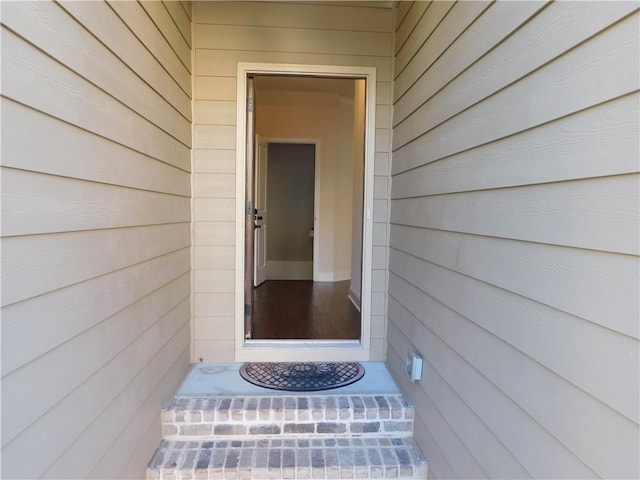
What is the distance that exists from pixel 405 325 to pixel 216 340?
4.29ft

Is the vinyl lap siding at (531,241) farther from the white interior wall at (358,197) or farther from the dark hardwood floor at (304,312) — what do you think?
the white interior wall at (358,197)

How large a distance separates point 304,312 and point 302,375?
1.35 metres

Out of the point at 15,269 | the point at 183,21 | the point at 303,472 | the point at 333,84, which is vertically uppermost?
the point at 333,84

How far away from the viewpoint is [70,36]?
110 cm

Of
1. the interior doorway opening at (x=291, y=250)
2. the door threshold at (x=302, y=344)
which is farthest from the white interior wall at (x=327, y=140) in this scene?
the door threshold at (x=302, y=344)

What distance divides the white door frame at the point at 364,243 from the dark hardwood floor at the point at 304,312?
25 cm

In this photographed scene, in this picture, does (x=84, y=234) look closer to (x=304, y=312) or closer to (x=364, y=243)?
(x=364, y=243)

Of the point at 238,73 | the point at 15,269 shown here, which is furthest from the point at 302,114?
the point at 15,269

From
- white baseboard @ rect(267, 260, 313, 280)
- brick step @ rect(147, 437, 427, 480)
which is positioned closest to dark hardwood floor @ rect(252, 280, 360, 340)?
white baseboard @ rect(267, 260, 313, 280)

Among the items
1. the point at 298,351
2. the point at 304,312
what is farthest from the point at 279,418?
the point at 304,312

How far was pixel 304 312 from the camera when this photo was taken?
3.80 meters

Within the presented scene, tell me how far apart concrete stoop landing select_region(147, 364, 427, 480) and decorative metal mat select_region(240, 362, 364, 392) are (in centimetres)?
13

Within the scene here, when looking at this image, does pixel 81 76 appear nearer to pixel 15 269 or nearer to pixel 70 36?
pixel 70 36

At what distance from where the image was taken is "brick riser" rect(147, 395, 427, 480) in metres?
1.83
